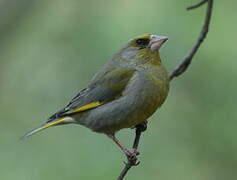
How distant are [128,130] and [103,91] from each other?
0.92 metres

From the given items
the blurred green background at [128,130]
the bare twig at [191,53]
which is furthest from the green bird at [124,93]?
the blurred green background at [128,130]

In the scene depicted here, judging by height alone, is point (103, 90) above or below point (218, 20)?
below

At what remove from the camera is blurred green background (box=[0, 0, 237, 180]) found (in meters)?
7.14

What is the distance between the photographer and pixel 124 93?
6.01m

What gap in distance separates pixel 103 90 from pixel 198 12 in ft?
6.61

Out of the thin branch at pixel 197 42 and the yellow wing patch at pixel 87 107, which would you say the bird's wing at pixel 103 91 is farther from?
the thin branch at pixel 197 42

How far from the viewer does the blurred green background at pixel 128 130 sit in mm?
7141

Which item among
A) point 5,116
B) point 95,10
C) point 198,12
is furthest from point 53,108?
point 198,12

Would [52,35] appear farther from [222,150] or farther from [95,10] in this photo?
[222,150]

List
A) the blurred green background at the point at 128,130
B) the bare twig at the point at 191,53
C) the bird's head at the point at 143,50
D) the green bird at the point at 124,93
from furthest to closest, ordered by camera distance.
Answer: the blurred green background at the point at 128,130 → the bird's head at the point at 143,50 → the green bird at the point at 124,93 → the bare twig at the point at 191,53


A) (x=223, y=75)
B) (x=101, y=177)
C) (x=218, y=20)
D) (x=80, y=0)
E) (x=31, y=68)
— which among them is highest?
(x=80, y=0)

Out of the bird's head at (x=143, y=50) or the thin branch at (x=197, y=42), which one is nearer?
the thin branch at (x=197, y=42)

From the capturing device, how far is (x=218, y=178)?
23.7ft

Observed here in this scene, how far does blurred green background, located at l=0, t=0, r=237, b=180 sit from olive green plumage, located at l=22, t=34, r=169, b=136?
723mm
